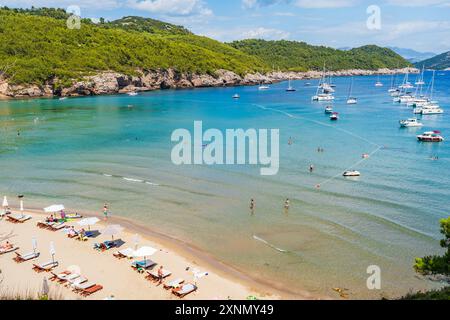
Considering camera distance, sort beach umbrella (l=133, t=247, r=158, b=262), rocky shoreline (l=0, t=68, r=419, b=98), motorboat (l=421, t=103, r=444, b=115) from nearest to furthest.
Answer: beach umbrella (l=133, t=247, r=158, b=262), motorboat (l=421, t=103, r=444, b=115), rocky shoreline (l=0, t=68, r=419, b=98)

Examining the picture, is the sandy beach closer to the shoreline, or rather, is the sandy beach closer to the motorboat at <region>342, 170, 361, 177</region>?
the shoreline

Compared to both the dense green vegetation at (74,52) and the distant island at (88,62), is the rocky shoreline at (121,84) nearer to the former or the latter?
the distant island at (88,62)

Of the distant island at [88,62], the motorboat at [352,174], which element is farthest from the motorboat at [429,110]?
the distant island at [88,62]

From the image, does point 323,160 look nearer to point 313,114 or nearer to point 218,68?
point 313,114

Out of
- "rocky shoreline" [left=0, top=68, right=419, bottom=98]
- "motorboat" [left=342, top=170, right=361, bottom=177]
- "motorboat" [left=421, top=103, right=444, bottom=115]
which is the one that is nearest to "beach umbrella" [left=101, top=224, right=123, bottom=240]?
"motorboat" [left=342, top=170, right=361, bottom=177]
